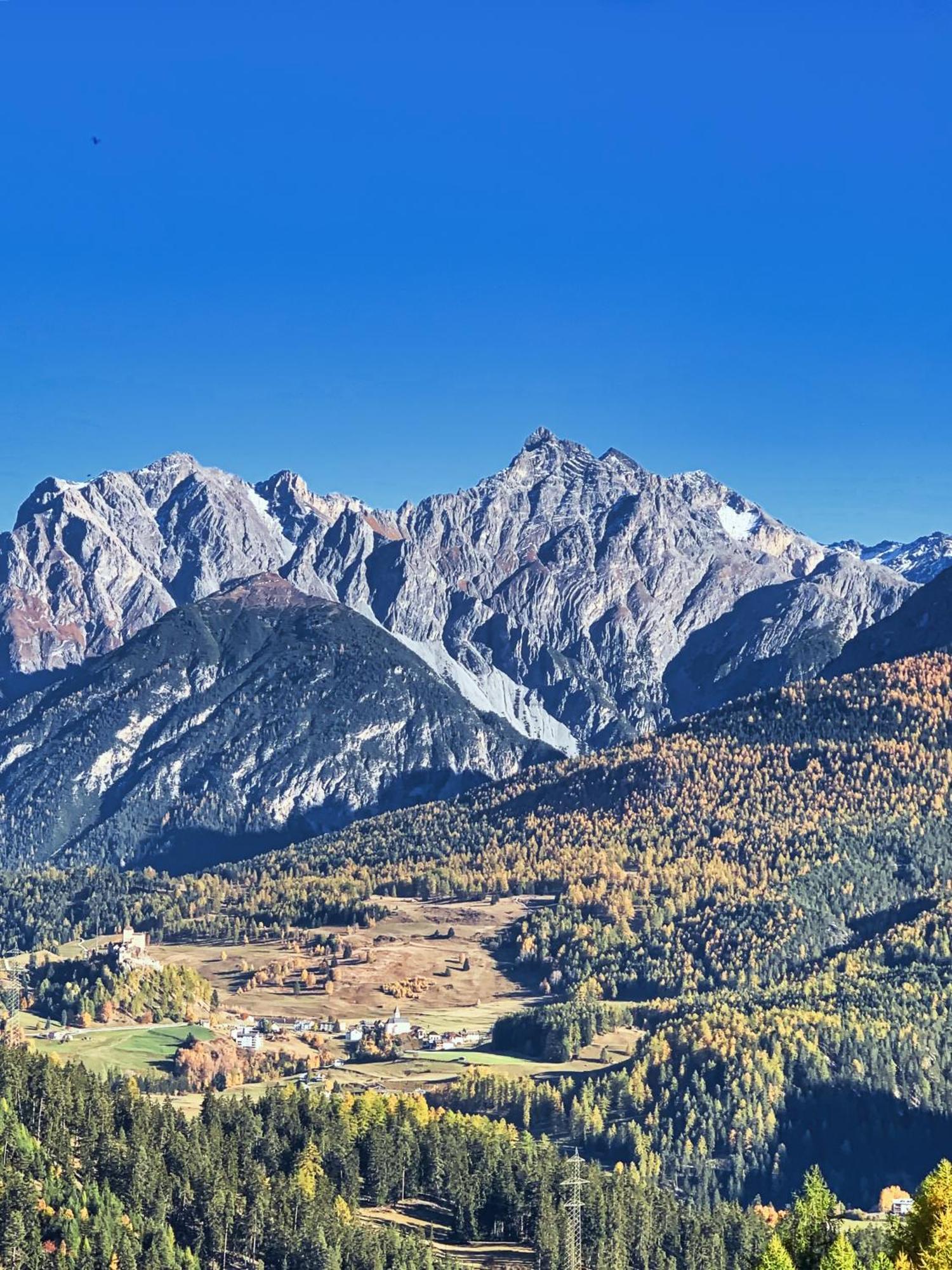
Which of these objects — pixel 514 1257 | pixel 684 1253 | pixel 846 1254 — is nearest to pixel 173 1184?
pixel 514 1257

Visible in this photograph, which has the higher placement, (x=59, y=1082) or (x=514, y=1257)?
(x=59, y=1082)

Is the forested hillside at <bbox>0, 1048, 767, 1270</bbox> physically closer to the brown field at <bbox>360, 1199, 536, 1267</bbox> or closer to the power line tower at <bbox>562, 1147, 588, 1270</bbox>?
the power line tower at <bbox>562, 1147, 588, 1270</bbox>

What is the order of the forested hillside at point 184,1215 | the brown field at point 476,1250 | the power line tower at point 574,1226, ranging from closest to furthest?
1. the forested hillside at point 184,1215
2. the power line tower at point 574,1226
3. the brown field at point 476,1250

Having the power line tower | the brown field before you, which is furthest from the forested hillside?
the brown field

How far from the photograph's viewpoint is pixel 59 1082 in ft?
655

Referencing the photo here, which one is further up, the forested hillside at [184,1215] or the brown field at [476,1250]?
the forested hillside at [184,1215]

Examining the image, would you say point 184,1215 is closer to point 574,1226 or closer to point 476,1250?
point 476,1250

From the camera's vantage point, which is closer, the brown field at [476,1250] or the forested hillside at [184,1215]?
the forested hillside at [184,1215]

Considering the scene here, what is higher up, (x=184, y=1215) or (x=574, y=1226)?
(x=184, y=1215)

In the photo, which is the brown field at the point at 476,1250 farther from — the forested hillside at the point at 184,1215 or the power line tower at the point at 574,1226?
the power line tower at the point at 574,1226

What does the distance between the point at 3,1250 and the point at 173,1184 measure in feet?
97.7

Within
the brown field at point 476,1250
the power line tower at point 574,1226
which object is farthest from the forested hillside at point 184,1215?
the brown field at point 476,1250

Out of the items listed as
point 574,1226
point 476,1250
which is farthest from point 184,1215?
point 574,1226

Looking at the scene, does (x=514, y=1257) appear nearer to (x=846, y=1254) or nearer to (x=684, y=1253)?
(x=684, y=1253)
